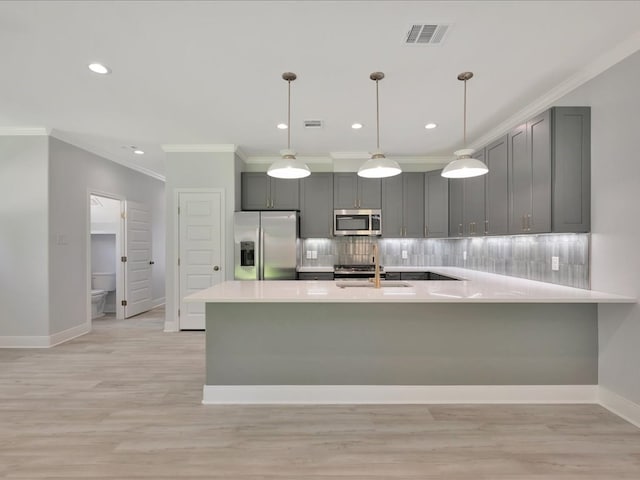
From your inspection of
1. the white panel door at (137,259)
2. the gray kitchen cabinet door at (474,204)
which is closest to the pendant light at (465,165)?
the gray kitchen cabinet door at (474,204)

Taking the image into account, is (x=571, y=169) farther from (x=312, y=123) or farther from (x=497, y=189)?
(x=312, y=123)

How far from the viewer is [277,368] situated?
2.72 metres

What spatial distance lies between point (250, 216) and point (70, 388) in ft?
8.74

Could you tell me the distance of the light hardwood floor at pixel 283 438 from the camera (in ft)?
6.23

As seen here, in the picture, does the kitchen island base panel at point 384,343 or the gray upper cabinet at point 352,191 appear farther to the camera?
the gray upper cabinet at point 352,191

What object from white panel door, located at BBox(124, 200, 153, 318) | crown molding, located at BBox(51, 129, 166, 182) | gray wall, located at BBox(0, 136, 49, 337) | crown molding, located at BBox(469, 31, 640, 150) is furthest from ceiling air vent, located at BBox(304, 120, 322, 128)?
white panel door, located at BBox(124, 200, 153, 318)

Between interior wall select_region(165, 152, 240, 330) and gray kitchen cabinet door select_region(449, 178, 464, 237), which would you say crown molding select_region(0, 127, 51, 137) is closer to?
interior wall select_region(165, 152, 240, 330)

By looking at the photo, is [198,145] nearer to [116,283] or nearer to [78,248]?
[78,248]

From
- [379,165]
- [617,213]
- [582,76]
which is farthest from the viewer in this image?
[582,76]

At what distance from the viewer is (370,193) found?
507cm

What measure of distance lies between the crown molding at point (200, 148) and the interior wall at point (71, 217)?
120cm

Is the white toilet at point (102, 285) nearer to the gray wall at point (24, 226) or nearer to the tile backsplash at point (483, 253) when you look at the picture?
the gray wall at point (24, 226)

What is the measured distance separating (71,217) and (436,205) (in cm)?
518

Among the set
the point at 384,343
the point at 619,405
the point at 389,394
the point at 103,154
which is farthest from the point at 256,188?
the point at 619,405
